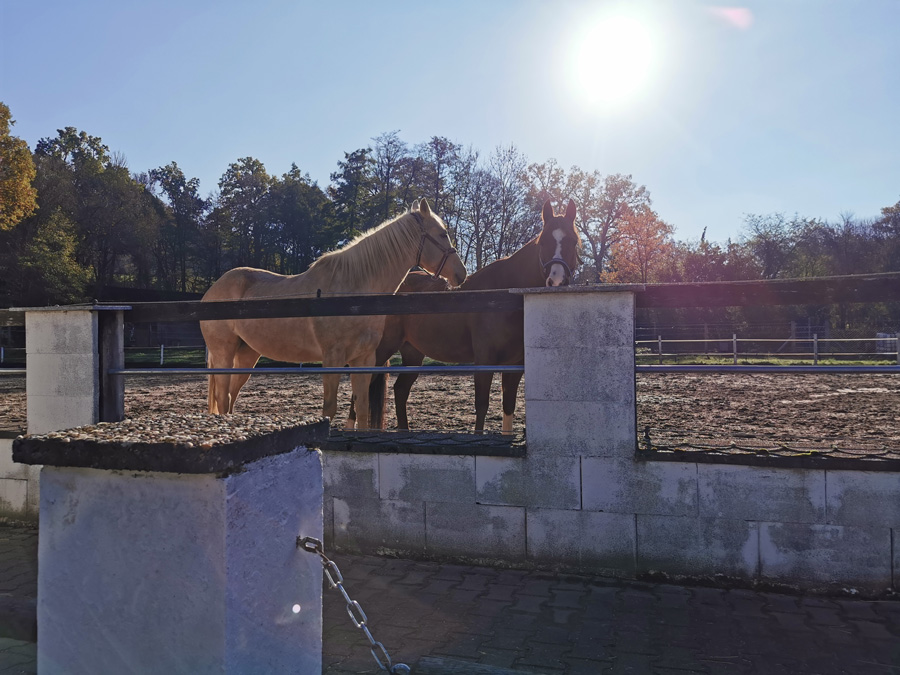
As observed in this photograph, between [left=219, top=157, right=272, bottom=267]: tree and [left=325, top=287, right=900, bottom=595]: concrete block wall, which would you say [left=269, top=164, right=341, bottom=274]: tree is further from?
[left=325, top=287, right=900, bottom=595]: concrete block wall

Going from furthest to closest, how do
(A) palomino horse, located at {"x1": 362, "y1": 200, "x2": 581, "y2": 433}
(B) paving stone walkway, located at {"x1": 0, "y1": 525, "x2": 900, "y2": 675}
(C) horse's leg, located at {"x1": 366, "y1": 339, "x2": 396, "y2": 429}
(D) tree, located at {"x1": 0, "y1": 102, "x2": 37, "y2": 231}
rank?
(D) tree, located at {"x1": 0, "y1": 102, "x2": 37, "y2": 231}, (C) horse's leg, located at {"x1": 366, "y1": 339, "x2": 396, "y2": 429}, (A) palomino horse, located at {"x1": 362, "y1": 200, "x2": 581, "y2": 433}, (B) paving stone walkway, located at {"x1": 0, "y1": 525, "x2": 900, "y2": 675}

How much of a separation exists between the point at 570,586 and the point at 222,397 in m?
4.48

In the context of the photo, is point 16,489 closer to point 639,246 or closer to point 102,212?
point 639,246

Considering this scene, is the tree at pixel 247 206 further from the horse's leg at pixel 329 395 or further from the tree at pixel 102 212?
the horse's leg at pixel 329 395

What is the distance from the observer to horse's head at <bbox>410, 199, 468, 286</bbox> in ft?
21.5

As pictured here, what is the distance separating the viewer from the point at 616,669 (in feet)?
8.56

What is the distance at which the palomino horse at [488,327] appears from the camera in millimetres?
5918

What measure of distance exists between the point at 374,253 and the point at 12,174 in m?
27.4

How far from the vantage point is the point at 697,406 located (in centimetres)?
973

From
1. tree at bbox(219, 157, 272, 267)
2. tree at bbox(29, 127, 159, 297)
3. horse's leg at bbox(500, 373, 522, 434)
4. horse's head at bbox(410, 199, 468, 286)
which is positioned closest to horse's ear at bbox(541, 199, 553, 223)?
horse's head at bbox(410, 199, 468, 286)

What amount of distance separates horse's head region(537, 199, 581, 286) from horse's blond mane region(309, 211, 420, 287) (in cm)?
128

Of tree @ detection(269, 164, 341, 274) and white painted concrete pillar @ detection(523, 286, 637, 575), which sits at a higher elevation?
tree @ detection(269, 164, 341, 274)

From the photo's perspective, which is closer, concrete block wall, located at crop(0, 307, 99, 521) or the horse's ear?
concrete block wall, located at crop(0, 307, 99, 521)

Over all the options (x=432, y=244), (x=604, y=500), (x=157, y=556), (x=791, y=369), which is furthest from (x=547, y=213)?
(x=157, y=556)
